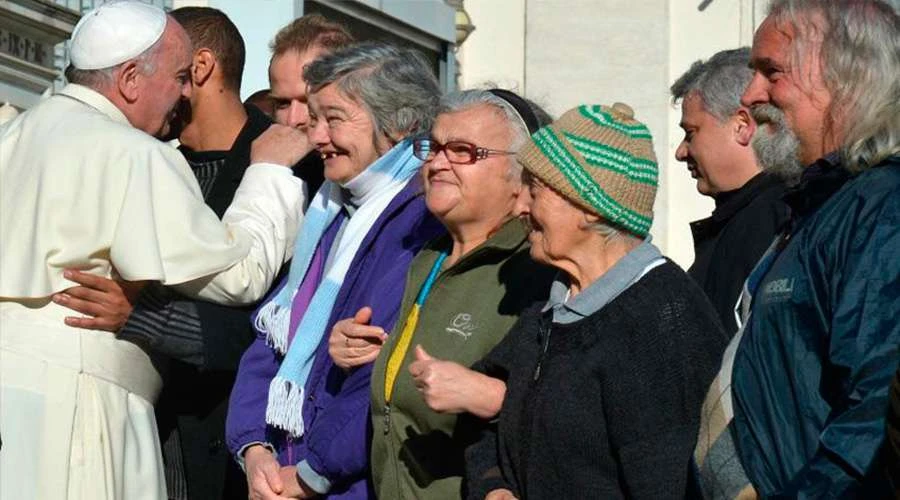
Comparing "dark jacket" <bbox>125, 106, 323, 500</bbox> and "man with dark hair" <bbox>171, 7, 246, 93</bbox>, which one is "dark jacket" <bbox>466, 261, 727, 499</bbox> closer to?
"dark jacket" <bbox>125, 106, 323, 500</bbox>

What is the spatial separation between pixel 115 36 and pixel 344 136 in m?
0.71

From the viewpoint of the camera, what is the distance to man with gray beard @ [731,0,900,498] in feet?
11.4

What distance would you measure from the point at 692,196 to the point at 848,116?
10997 millimetres

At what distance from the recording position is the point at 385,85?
5.66m

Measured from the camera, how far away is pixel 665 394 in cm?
428

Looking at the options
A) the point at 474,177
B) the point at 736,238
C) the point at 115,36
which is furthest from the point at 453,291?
the point at 115,36

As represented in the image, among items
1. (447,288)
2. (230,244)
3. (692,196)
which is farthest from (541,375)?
(692,196)

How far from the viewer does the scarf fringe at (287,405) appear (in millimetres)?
5551

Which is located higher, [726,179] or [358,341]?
[726,179]

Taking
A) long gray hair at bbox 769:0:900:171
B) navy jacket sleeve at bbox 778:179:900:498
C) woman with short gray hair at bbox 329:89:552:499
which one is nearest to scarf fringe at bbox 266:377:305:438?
woman with short gray hair at bbox 329:89:552:499

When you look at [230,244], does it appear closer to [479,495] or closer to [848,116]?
→ [479,495]

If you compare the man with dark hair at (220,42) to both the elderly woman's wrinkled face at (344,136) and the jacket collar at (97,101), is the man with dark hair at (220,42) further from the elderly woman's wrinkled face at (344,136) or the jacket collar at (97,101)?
the elderly woman's wrinkled face at (344,136)

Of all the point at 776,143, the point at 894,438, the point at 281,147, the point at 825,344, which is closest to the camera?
the point at 894,438

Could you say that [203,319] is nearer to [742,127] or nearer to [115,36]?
[115,36]
